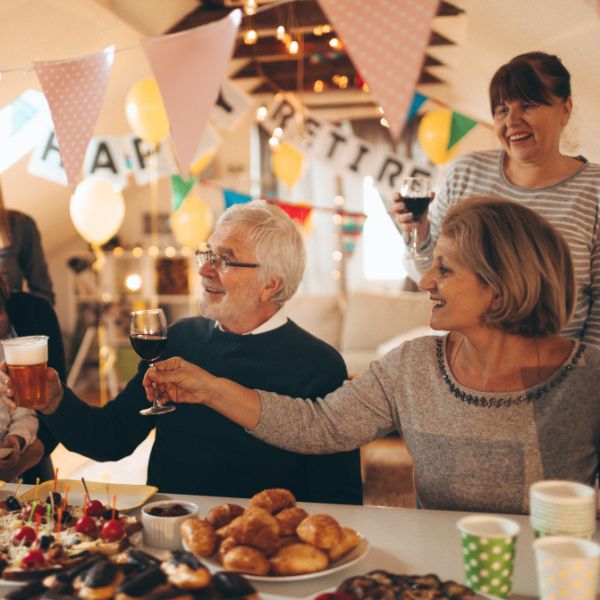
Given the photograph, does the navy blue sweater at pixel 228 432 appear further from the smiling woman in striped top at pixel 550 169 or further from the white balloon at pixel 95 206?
the white balloon at pixel 95 206

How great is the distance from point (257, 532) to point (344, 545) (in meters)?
0.14

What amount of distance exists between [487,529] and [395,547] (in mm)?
269

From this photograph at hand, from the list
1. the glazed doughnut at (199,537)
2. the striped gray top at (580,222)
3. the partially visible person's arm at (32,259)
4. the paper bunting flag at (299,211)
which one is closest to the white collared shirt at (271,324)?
the striped gray top at (580,222)

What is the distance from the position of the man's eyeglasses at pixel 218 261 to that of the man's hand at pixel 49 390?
456 mm

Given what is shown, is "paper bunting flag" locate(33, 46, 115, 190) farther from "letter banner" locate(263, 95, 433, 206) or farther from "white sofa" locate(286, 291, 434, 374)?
"white sofa" locate(286, 291, 434, 374)

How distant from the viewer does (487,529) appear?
108 centimetres

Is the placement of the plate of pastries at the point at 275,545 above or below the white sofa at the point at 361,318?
above

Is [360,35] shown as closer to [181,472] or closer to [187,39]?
[187,39]

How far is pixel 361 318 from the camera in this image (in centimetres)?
604

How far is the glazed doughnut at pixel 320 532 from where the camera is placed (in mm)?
1172

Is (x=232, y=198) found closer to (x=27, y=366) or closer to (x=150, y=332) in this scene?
(x=150, y=332)

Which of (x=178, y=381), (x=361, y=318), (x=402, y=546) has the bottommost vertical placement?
(x=361, y=318)

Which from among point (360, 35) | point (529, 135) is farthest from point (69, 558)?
point (529, 135)

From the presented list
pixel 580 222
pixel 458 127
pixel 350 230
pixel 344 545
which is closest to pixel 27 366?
pixel 344 545
